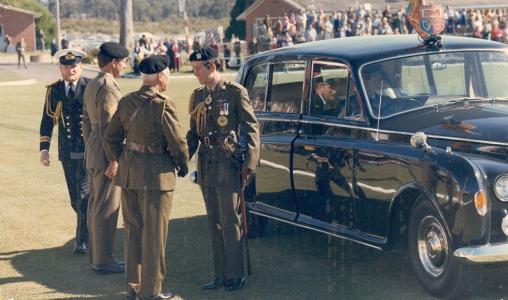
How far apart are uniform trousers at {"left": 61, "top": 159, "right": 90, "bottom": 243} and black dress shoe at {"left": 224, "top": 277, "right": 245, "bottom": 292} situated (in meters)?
2.01

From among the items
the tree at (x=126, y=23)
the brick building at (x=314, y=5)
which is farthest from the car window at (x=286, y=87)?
the brick building at (x=314, y=5)

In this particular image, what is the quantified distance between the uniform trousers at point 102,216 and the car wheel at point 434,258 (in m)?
2.60

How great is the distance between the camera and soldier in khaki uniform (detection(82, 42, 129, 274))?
25.7ft

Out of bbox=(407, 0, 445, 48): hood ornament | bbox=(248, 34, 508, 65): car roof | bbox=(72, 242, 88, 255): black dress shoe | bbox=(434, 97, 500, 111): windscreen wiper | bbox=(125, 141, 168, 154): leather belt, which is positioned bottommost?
bbox=(72, 242, 88, 255): black dress shoe

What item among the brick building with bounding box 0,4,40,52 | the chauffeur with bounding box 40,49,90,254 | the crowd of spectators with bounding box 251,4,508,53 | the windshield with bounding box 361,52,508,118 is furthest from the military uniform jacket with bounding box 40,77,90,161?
the brick building with bounding box 0,4,40,52

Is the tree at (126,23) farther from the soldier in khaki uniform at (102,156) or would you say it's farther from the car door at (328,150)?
the car door at (328,150)

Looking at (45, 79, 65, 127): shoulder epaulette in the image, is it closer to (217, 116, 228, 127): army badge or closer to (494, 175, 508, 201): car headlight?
(217, 116, 228, 127): army badge

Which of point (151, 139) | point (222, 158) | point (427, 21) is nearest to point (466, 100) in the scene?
point (427, 21)

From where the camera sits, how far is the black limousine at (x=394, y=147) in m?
6.49

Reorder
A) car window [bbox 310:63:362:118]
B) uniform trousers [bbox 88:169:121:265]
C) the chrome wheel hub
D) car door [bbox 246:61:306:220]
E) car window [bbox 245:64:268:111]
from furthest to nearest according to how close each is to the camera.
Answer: car window [bbox 245:64:268:111] < car door [bbox 246:61:306:220] < uniform trousers [bbox 88:169:121:265] < car window [bbox 310:63:362:118] < the chrome wheel hub

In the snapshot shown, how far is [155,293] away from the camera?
6922 millimetres

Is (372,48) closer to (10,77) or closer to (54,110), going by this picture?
(54,110)

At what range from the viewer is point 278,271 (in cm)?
781

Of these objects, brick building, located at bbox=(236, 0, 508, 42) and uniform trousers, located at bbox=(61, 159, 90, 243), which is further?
brick building, located at bbox=(236, 0, 508, 42)
